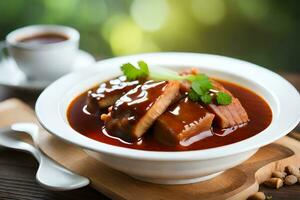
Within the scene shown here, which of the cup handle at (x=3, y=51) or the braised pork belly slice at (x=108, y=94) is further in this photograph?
the cup handle at (x=3, y=51)

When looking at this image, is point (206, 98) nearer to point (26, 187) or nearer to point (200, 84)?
point (200, 84)

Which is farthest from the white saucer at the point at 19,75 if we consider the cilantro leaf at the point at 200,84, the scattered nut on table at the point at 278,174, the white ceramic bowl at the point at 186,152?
the scattered nut on table at the point at 278,174

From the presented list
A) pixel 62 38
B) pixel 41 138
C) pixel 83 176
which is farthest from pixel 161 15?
pixel 83 176

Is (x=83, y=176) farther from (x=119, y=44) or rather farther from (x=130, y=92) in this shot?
(x=119, y=44)

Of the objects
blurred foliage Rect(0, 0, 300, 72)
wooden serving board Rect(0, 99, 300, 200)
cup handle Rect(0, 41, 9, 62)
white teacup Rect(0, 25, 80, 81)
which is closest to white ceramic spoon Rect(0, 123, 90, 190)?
wooden serving board Rect(0, 99, 300, 200)

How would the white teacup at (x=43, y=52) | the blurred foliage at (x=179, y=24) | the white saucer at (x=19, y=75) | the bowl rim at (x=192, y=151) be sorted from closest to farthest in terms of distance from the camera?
the bowl rim at (x=192, y=151) < the white saucer at (x=19, y=75) < the white teacup at (x=43, y=52) < the blurred foliage at (x=179, y=24)

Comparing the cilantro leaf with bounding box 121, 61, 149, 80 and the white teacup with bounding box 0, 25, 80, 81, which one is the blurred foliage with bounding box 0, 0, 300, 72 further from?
the cilantro leaf with bounding box 121, 61, 149, 80

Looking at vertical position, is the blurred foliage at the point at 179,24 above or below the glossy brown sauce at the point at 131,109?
below

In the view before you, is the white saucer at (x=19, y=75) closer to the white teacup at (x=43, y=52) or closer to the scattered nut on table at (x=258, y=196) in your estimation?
the white teacup at (x=43, y=52)
